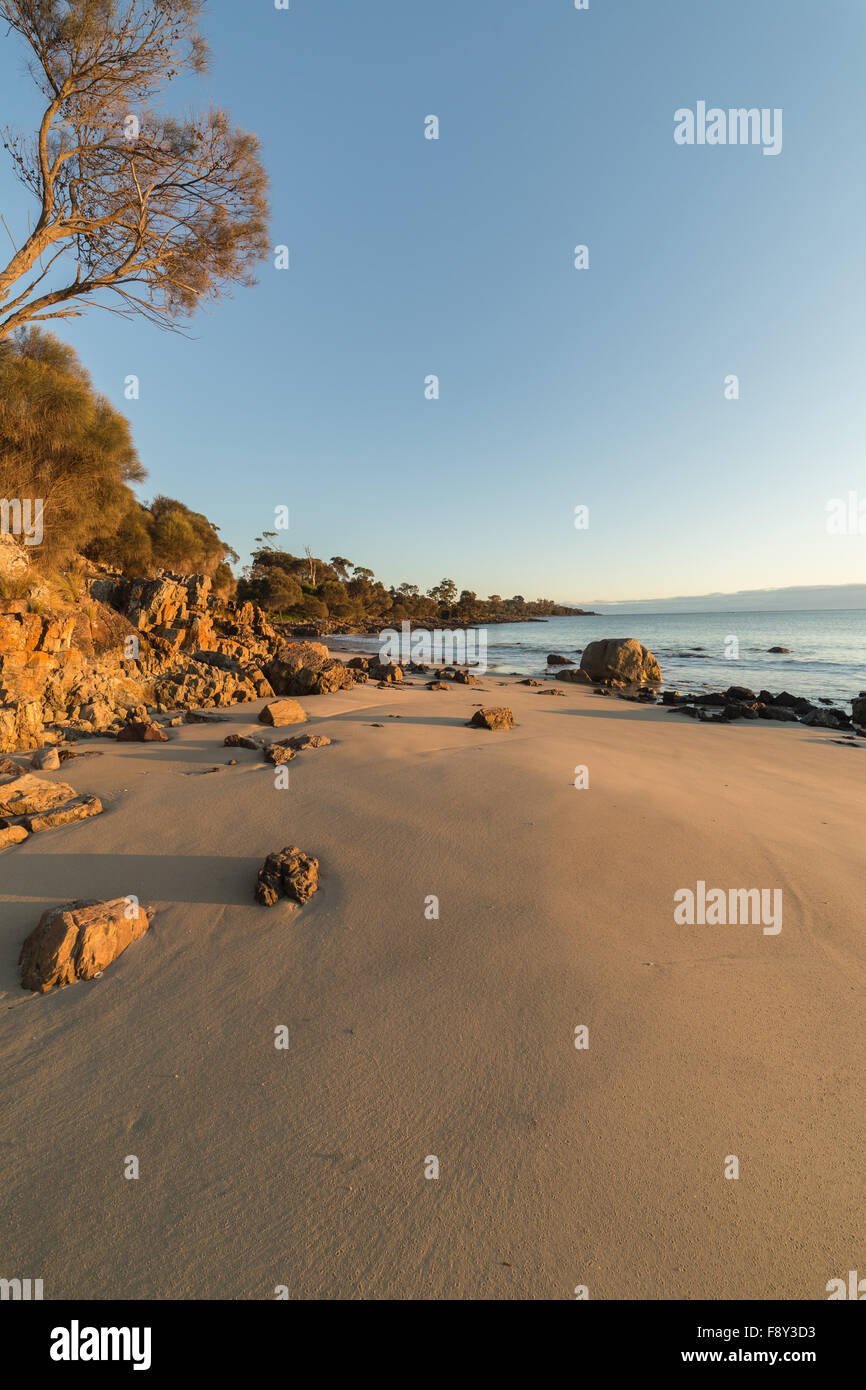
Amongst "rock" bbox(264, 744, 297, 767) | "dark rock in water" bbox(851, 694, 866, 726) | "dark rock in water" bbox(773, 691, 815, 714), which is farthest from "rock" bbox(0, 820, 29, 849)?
"dark rock in water" bbox(851, 694, 866, 726)

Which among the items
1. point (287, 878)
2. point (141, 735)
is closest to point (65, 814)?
point (287, 878)

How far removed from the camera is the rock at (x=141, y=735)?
715cm

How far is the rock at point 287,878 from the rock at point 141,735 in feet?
14.0

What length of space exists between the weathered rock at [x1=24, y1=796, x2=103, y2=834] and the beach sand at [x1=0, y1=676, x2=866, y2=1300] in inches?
7.7

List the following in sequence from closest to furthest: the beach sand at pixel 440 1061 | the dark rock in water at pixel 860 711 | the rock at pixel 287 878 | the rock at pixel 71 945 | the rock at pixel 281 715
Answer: the beach sand at pixel 440 1061
the rock at pixel 71 945
the rock at pixel 287 878
the rock at pixel 281 715
the dark rock in water at pixel 860 711

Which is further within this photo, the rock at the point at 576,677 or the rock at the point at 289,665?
the rock at the point at 576,677

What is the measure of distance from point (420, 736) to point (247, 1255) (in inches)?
227

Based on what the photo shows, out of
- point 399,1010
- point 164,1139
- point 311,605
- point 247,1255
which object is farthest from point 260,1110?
point 311,605

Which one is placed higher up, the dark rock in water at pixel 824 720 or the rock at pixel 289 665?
the rock at pixel 289 665

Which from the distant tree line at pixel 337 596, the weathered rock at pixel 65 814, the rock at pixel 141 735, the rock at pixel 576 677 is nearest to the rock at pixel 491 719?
the rock at pixel 141 735

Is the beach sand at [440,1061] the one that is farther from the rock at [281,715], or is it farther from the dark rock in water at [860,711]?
the dark rock in water at [860,711]

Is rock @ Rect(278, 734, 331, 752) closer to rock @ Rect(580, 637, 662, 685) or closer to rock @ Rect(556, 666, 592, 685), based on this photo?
rock @ Rect(556, 666, 592, 685)

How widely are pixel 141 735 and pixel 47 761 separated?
138cm

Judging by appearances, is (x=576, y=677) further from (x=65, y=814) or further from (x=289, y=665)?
(x=65, y=814)
